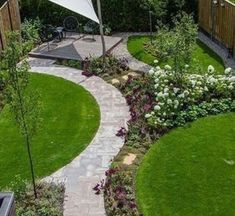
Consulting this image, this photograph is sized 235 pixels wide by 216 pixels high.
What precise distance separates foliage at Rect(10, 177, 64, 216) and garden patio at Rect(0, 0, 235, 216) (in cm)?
3

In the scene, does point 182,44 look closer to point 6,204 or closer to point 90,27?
point 90,27

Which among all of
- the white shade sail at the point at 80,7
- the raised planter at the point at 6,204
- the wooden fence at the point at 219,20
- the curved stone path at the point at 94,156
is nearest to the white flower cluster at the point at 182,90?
the curved stone path at the point at 94,156

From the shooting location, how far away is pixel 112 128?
53.1ft

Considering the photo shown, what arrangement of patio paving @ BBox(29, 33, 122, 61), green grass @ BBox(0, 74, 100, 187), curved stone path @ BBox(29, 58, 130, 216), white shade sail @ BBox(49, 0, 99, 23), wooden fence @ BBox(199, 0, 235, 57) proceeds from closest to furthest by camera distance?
1. curved stone path @ BBox(29, 58, 130, 216)
2. green grass @ BBox(0, 74, 100, 187)
3. white shade sail @ BBox(49, 0, 99, 23)
4. wooden fence @ BBox(199, 0, 235, 57)
5. patio paving @ BBox(29, 33, 122, 61)

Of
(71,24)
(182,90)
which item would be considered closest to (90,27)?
(71,24)

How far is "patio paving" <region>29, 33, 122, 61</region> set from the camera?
854 inches

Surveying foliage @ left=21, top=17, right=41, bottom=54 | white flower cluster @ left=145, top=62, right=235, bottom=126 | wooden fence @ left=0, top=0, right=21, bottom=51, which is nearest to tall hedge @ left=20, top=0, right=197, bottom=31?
foliage @ left=21, top=17, right=41, bottom=54

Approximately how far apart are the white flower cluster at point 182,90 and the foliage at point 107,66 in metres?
2.66

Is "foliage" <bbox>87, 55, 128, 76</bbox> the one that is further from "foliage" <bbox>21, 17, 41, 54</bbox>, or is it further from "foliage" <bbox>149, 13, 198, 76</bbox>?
"foliage" <bbox>21, 17, 41, 54</bbox>

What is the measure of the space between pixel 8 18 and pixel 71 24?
13.0 feet

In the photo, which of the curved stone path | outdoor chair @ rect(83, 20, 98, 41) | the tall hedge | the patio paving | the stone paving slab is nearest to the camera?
the curved stone path

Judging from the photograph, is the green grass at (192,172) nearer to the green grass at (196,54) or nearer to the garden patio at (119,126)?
the garden patio at (119,126)

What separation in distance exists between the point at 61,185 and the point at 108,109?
4794 millimetres

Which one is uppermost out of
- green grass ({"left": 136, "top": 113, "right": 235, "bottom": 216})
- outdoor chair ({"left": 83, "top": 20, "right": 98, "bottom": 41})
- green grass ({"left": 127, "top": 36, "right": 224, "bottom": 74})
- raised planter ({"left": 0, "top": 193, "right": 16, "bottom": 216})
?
raised planter ({"left": 0, "top": 193, "right": 16, "bottom": 216})
